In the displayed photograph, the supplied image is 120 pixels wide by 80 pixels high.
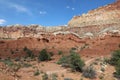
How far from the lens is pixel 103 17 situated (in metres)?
52.4

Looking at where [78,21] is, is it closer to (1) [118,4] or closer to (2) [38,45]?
(1) [118,4]

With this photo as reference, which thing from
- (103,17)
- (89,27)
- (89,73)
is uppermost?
(103,17)

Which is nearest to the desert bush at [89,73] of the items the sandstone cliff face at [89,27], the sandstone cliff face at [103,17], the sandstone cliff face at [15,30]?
the sandstone cliff face at [89,27]

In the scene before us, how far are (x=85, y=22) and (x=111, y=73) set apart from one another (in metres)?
37.0

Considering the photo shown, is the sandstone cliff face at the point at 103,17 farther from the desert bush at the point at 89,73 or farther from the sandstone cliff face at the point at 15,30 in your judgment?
the desert bush at the point at 89,73

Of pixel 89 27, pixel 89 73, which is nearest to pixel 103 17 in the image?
pixel 89 27

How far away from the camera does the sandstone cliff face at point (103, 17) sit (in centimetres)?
5004

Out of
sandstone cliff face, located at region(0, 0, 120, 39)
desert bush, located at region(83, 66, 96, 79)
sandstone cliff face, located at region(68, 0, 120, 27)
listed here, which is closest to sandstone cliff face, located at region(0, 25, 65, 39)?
sandstone cliff face, located at region(0, 0, 120, 39)

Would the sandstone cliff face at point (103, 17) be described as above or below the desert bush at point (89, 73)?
above

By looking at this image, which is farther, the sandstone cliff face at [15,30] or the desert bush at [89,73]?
the sandstone cliff face at [15,30]

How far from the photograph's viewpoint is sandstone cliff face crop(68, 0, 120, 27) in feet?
164

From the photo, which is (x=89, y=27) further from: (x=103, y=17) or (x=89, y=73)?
(x=89, y=73)

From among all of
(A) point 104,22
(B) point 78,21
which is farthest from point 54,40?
(B) point 78,21

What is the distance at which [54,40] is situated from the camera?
1645 inches
